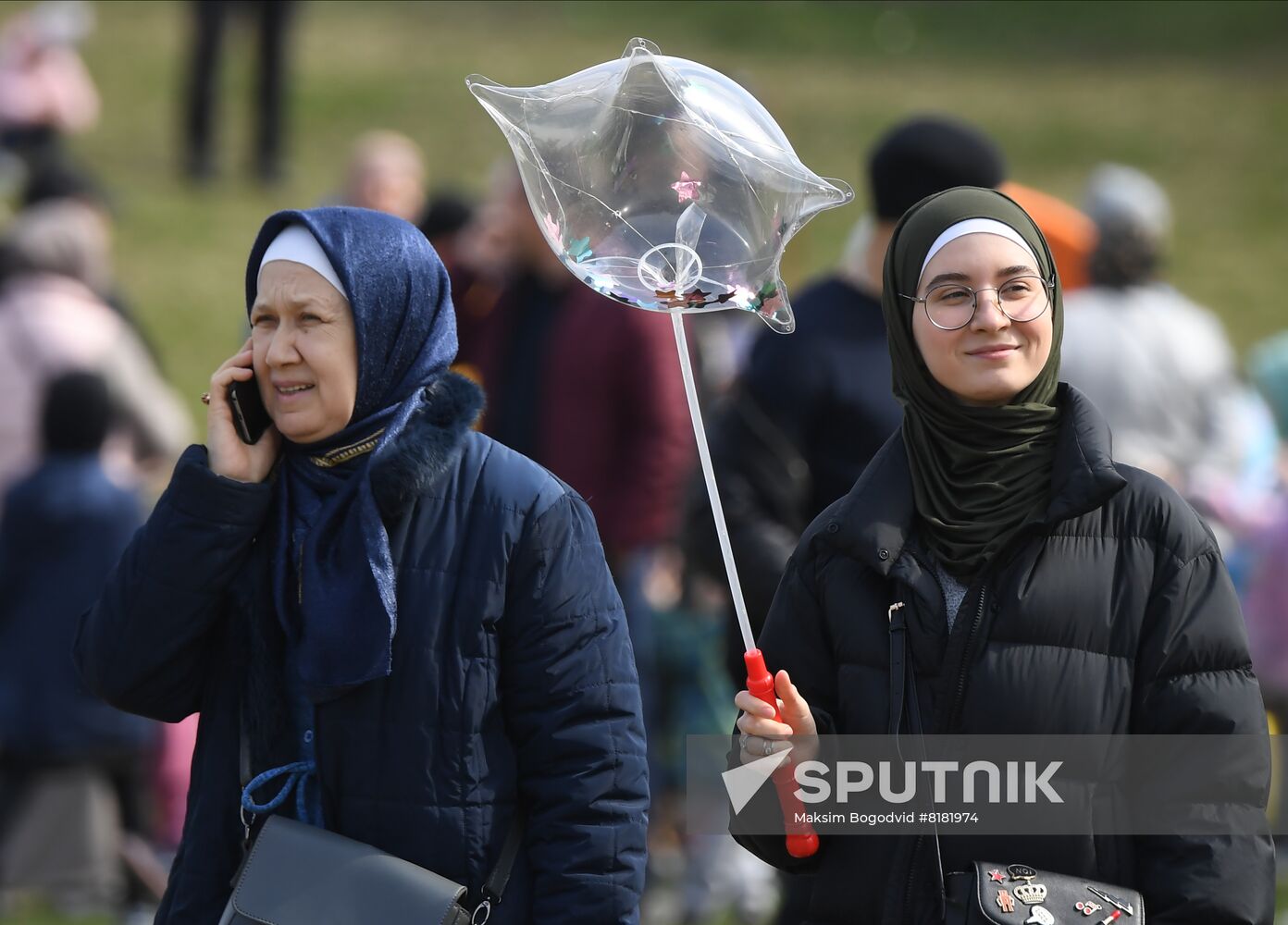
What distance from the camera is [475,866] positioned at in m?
3.14

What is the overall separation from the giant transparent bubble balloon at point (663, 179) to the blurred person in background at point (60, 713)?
3727 millimetres

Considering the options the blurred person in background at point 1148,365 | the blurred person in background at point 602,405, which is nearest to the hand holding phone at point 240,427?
the blurred person in background at point 602,405

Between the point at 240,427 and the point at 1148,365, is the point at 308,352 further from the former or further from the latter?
Result: the point at 1148,365

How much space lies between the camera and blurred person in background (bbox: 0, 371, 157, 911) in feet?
21.1

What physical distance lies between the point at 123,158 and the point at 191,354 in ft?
14.6

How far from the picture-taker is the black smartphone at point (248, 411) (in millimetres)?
3281

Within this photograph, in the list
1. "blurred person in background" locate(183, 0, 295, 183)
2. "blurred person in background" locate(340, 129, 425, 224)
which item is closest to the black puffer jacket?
"blurred person in background" locate(340, 129, 425, 224)

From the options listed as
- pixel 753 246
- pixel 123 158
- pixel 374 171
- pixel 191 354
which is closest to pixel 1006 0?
pixel 123 158

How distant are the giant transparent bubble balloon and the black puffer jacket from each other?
18.7 inches

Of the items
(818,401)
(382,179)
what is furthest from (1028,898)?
(382,179)

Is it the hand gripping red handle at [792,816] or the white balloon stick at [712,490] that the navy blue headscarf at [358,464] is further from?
the hand gripping red handle at [792,816]

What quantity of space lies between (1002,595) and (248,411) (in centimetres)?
130

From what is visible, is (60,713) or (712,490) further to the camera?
(60,713)

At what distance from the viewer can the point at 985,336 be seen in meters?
3.05
